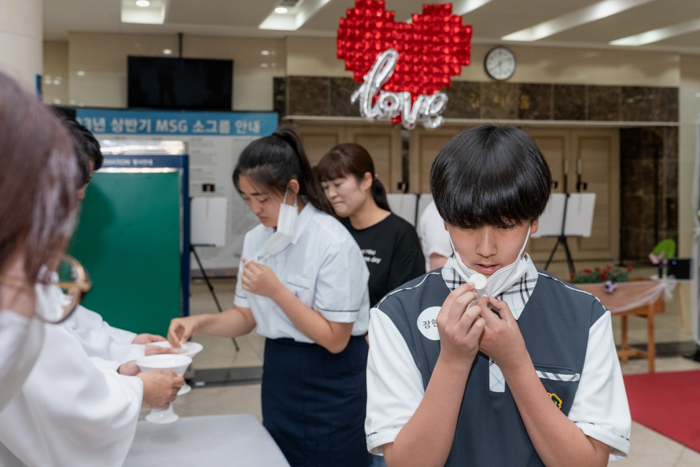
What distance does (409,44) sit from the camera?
4.66 metres

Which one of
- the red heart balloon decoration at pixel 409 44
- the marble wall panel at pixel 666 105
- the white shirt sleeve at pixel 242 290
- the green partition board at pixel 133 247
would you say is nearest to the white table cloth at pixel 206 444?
the white shirt sleeve at pixel 242 290

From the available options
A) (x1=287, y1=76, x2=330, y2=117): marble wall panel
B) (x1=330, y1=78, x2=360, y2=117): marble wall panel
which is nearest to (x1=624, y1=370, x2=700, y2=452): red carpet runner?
(x1=330, y1=78, x2=360, y2=117): marble wall panel

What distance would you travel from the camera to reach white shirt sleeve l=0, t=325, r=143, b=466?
0.99 m

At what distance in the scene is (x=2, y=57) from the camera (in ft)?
10.5

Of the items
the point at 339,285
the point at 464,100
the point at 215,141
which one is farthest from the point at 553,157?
the point at 339,285

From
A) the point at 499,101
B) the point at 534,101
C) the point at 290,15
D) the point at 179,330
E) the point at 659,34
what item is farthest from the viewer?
the point at 534,101

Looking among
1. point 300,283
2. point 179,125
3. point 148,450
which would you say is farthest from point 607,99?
point 148,450

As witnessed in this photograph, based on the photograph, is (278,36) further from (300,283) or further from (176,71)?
(300,283)

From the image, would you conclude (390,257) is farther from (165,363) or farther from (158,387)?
(158,387)

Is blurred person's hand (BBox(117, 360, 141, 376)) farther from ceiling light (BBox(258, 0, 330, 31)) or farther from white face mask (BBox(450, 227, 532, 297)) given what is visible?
ceiling light (BBox(258, 0, 330, 31))

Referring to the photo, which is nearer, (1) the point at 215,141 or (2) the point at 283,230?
(2) the point at 283,230

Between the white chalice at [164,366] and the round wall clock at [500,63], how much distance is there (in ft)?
28.3

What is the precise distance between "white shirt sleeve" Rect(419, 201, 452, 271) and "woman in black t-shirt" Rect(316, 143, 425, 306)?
478mm

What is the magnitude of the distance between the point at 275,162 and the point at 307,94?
23.6ft
